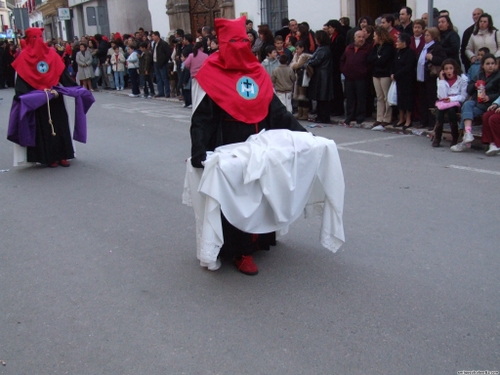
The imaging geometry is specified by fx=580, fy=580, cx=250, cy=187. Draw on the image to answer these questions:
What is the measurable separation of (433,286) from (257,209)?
52.3 inches

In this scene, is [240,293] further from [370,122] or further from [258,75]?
[370,122]

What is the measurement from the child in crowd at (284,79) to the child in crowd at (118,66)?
34.4 ft

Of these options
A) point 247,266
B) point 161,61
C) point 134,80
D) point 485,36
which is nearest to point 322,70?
point 485,36

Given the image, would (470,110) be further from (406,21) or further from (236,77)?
(236,77)

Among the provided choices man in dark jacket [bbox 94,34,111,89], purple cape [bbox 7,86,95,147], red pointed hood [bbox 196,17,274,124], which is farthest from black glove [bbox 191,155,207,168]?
man in dark jacket [bbox 94,34,111,89]

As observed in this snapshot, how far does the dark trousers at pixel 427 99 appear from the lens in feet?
31.6

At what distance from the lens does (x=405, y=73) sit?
9797mm

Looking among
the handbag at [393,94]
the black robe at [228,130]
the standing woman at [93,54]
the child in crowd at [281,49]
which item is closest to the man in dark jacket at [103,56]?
the standing woman at [93,54]

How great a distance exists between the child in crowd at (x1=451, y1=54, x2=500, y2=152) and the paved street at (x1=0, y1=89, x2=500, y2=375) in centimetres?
106

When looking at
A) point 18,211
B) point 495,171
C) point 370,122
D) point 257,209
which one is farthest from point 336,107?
point 257,209

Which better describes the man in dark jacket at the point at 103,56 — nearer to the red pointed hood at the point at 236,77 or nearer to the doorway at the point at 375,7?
the doorway at the point at 375,7

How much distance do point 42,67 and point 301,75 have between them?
5.29 m

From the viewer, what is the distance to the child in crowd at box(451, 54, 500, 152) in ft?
27.0

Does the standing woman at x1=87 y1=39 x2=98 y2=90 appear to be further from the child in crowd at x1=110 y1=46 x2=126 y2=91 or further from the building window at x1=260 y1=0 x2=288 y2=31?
the building window at x1=260 y1=0 x2=288 y2=31
